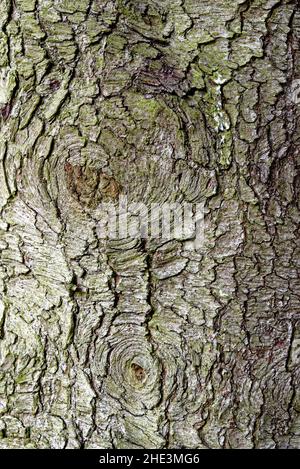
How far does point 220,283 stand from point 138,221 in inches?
9.6

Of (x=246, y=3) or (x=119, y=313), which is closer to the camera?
(x=246, y=3)

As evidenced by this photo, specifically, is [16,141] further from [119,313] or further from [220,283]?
[220,283]

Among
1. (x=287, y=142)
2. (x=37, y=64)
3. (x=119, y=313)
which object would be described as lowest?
(x=119, y=313)

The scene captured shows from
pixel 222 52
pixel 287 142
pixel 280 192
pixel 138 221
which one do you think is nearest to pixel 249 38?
pixel 222 52

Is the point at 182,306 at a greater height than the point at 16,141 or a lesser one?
lesser

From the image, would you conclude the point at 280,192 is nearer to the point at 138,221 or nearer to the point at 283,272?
the point at 283,272

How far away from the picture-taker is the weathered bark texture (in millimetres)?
1299

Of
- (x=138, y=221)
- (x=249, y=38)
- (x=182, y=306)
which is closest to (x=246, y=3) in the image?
(x=249, y=38)

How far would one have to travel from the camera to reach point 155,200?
4.30 ft

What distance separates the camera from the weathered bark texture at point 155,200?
4.26 ft

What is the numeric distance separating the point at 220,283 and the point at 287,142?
0.36 metres

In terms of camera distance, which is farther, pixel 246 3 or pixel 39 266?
pixel 39 266

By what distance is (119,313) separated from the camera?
1387 mm
